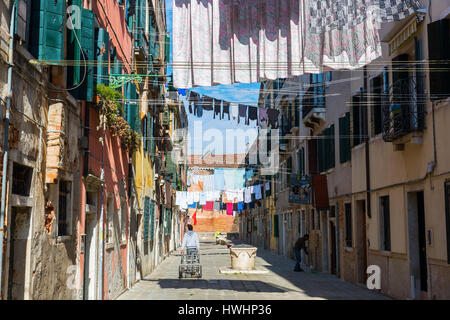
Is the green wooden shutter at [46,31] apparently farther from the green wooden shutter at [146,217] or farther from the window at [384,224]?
the green wooden shutter at [146,217]

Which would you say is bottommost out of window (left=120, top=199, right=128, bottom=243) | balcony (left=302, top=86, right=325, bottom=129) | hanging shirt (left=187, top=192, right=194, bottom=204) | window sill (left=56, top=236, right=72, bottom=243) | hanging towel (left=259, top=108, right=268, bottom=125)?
window sill (left=56, top=236, right=72, bottom=243)

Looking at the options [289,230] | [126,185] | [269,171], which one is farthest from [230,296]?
[269,171]

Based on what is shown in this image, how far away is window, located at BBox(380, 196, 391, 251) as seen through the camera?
15.0 meters

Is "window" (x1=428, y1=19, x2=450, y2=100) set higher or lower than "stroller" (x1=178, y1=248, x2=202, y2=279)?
higher

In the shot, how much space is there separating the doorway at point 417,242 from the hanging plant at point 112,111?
22.4ft

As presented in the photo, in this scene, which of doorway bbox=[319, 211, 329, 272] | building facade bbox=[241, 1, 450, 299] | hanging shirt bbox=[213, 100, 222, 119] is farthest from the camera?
doorway bbox=[319, 211, 329, 272]

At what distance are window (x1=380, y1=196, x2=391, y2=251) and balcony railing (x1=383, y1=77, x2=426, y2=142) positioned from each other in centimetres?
248

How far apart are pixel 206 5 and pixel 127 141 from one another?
5.70m

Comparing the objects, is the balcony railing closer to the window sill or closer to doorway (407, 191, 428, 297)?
doorway (407, 191, 428, 297)

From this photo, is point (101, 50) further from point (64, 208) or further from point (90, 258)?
point (90, 258)

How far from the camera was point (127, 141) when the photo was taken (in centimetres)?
1490

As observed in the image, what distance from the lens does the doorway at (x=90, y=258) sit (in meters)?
11.2

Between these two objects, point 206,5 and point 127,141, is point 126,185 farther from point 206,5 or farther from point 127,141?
point 206,5

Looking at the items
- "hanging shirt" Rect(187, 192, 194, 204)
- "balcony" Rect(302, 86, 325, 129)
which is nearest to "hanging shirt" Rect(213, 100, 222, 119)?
"balcony" Rect(302, 86, 325, 129)
